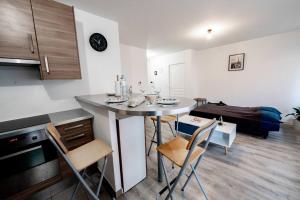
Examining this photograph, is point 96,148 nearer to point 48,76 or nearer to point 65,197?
point 65,197

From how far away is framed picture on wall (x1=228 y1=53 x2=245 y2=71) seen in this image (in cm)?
402

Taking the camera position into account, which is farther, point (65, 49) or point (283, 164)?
point (283, 164)

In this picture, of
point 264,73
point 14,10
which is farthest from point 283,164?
point 14,10

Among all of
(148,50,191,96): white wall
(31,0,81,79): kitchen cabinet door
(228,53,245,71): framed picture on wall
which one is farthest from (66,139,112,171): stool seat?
(228,53,245,71): framed picture on wall

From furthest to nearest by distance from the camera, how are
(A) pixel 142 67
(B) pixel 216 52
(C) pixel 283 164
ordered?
(B) pixel 216 52 → (A) pixel 142 67 → (C) pixel 283 164

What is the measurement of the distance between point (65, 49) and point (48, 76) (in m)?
0.39

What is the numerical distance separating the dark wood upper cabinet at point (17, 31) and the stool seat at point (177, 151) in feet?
5.60

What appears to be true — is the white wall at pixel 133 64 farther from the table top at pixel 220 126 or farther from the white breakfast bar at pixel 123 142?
the white breakfast bar at pixel 123 142

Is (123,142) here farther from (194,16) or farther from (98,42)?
(194,16)

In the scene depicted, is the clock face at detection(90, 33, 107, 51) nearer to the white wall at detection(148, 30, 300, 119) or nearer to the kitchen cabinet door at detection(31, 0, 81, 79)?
the kitchen cabinet door at detection(31, 0, 81, 79)

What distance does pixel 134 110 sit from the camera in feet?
2.90

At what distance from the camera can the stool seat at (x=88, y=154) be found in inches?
40.8

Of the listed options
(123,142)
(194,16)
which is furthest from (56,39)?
(194,16)

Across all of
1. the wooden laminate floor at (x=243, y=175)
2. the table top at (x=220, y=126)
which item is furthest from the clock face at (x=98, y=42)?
the table top at (x=220, y=126)
